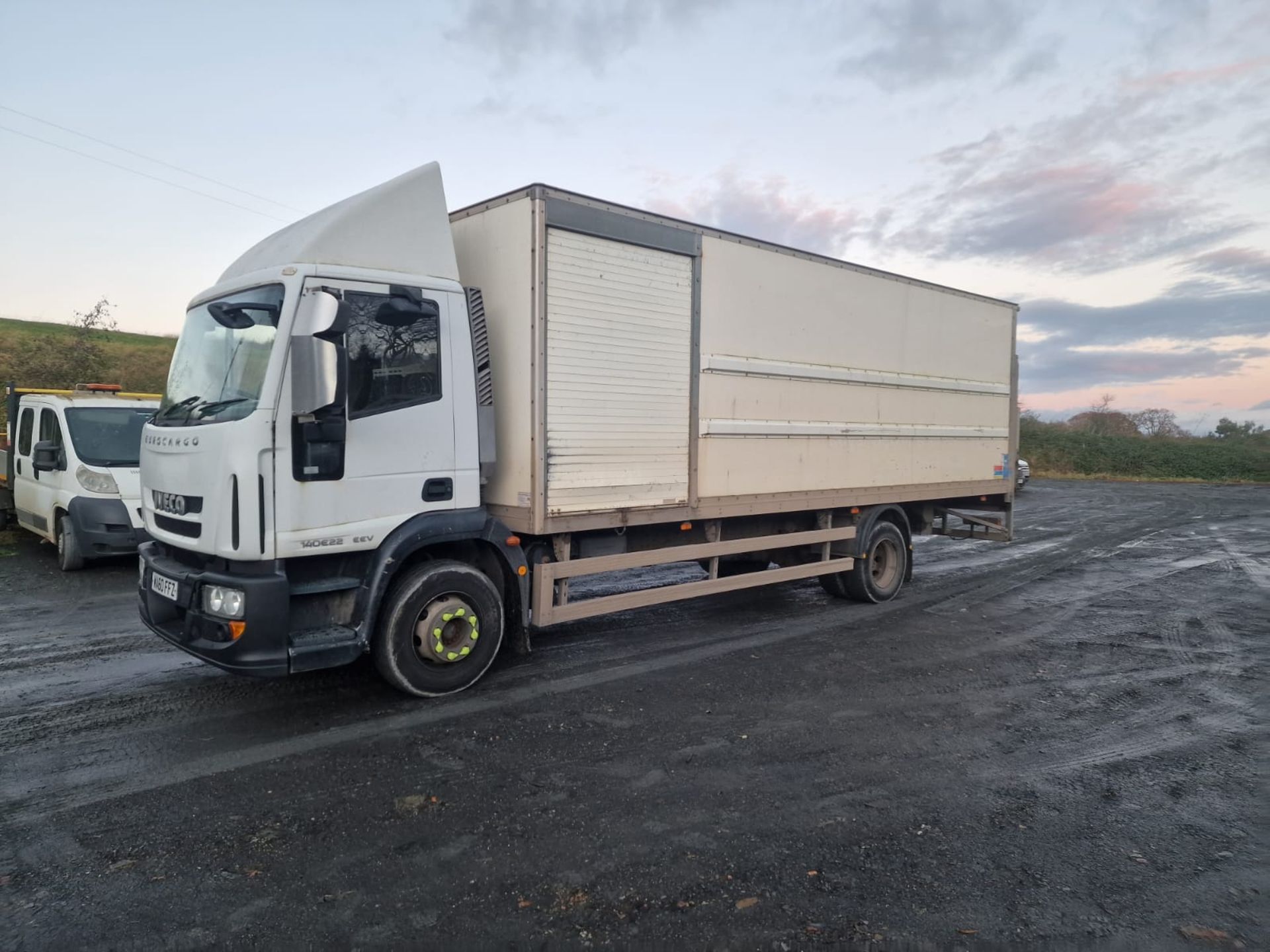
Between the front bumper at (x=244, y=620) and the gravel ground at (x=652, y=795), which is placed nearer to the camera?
the gravel ground at (x=652, y=795)

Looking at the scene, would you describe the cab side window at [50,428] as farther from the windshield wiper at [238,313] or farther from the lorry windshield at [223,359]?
the windshield wiper at [238,313]

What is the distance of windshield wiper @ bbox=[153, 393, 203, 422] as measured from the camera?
16.7 ft

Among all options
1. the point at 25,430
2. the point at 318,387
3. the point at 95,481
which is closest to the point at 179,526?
the point at 318,387

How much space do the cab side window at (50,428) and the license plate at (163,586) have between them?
6070mm

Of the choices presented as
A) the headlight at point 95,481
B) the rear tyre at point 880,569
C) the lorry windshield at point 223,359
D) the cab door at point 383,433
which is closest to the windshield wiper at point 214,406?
the lorry windshield at point 223,359

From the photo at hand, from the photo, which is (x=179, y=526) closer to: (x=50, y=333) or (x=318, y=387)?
(x=318, y=387)

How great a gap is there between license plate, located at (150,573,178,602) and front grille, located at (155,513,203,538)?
0.29 metres

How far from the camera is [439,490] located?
5309 mm

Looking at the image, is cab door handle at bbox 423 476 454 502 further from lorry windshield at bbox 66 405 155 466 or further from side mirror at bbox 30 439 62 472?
side mirror at bbox 30 439 62 472

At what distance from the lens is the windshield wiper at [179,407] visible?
5094 millimetres

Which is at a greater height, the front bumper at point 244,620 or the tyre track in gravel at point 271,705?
the front bumper at point 244,620

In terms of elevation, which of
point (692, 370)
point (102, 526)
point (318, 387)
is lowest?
point (102, 526)

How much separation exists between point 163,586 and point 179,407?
3.90 feet

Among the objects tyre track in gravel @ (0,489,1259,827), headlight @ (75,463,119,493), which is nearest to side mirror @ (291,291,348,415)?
tyre track in gravel @ (0,489,1259,827)
